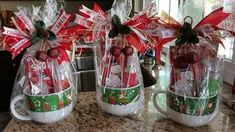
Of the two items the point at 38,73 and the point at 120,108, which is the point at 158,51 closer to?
the point at 120,108

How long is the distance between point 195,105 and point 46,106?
339 mm

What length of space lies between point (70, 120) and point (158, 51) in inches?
11.2

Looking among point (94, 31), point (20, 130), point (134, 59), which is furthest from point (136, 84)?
point (20, 130)

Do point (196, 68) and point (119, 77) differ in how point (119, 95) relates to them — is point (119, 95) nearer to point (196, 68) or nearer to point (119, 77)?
point (119, 77)

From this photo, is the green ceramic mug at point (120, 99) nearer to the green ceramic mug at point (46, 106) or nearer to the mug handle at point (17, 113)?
the green ceramic mug at point (46, 106)

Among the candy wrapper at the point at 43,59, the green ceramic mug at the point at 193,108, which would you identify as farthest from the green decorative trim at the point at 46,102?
the green ceramic mug at the point at 193,108

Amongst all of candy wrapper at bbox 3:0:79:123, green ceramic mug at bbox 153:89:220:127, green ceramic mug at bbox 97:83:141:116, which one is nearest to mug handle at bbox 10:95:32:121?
candy wrapper at bbox 3:0:79:123

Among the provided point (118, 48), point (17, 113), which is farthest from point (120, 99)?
point (17, 113)

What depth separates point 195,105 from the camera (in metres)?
0.53

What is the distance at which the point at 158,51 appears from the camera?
589 mm

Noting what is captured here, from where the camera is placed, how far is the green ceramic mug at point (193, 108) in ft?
1.74

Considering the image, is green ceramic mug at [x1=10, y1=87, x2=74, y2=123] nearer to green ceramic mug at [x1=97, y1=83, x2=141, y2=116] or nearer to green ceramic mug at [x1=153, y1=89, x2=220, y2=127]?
green ceramic mug at [x1=97, y1=83, x2=141, y2=116]

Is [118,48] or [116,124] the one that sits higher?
[118,48]

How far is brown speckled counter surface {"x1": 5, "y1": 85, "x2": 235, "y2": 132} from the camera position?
0.57 meters
